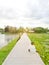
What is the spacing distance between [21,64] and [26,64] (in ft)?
0.68

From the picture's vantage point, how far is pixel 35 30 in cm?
9181

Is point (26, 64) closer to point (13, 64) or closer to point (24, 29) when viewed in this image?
point (13, 64)

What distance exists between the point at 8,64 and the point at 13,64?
20cm

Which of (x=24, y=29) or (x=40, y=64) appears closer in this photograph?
(x=40, y=64)

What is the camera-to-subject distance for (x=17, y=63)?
978 centimetres

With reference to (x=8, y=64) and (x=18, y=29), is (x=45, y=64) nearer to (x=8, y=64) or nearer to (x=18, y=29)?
(x=8, y=64)

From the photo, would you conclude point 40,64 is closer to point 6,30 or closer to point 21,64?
point 21,64

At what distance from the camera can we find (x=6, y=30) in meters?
90.2

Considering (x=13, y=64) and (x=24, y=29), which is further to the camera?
(x=24, y=29)

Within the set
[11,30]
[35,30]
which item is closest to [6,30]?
[11,30]

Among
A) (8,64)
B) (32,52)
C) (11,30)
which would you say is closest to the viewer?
(8,64)

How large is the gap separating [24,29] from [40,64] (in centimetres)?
8195

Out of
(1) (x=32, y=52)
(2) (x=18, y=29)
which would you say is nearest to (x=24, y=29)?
(2) (x=18, y=29)

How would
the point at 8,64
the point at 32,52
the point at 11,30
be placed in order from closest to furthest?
the point at 8,64
the point at 32,52
the point at 11,30
